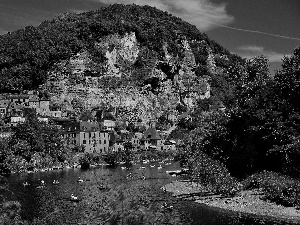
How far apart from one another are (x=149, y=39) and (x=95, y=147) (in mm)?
91870

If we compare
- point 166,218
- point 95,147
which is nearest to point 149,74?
point 95,147

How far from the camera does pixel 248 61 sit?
57.4 m

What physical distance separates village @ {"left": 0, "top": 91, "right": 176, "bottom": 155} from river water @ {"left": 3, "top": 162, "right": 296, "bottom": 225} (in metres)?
44.5

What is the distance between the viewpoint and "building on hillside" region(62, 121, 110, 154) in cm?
11975

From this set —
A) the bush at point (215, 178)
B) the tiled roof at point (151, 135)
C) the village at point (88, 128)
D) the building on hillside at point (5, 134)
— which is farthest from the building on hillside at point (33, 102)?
the bush at point (215, 178)

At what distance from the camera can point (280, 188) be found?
146ft

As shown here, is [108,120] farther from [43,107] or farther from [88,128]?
[88,128]

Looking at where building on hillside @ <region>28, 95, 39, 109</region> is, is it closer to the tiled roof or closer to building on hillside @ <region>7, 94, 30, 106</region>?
building on hillside @ <region>7, 94, 30, 106</region>

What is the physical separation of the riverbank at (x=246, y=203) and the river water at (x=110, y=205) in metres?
1.74

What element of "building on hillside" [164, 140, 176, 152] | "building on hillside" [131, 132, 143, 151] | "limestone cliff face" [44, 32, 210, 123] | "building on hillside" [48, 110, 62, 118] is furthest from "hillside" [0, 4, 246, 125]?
"building on hillside" [164, 140, 176, 152]

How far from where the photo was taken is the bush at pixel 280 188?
42744 millimetres

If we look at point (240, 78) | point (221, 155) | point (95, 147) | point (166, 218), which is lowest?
point (95, 147)

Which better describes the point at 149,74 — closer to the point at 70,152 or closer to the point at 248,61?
the point at 70,152

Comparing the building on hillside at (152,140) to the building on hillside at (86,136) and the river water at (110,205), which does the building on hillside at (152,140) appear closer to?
the building on hillside at (86,136)
